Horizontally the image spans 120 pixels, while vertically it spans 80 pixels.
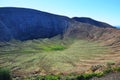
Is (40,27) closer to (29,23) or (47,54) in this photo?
(29,23)

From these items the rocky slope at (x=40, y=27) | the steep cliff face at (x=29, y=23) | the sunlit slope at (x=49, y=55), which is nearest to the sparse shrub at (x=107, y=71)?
the sunlit slope at (x=49, y=55)

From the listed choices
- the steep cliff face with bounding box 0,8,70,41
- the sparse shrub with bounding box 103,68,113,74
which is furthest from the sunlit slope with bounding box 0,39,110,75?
the steep cliff face with bounding box 0,8,70,41

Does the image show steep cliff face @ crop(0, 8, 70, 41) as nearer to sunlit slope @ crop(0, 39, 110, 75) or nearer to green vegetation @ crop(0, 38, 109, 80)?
green vegetation @ crop(0, 38, 109, 80)

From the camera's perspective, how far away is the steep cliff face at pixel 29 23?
125 m

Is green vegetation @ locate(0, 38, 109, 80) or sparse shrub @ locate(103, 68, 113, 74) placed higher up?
sparse shrub @ locate(103, 68, 113, 74)

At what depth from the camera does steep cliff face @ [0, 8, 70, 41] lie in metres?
125

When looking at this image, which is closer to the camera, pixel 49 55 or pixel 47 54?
pixel 49 55

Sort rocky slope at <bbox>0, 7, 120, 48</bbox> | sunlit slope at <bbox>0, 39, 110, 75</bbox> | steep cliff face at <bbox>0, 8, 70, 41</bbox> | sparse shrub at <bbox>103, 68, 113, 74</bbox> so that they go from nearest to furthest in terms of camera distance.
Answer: sparse shrub at <bbox>103, 68, 113, 74</bbox> < sunlit slope at <bbox>0, 39, 110, 75</bbox> < rocky slope at <bbox>0, 7, 120, 48</bbox> < steep cliff face at <bbox>0, 8, 70, 41</bbox>

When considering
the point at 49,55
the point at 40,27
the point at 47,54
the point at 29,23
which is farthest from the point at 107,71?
the point at 29,23

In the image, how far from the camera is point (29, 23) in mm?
133500

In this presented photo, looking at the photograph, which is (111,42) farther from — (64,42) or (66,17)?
(66,17)

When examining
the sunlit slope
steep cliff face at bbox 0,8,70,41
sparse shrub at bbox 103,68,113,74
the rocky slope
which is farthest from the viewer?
steep cliff face at bbox 0,8,70,41

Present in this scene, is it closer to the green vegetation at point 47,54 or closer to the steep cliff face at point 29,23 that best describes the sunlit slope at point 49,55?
the green vegetation at point 47,54

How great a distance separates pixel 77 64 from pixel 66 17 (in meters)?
65.5
